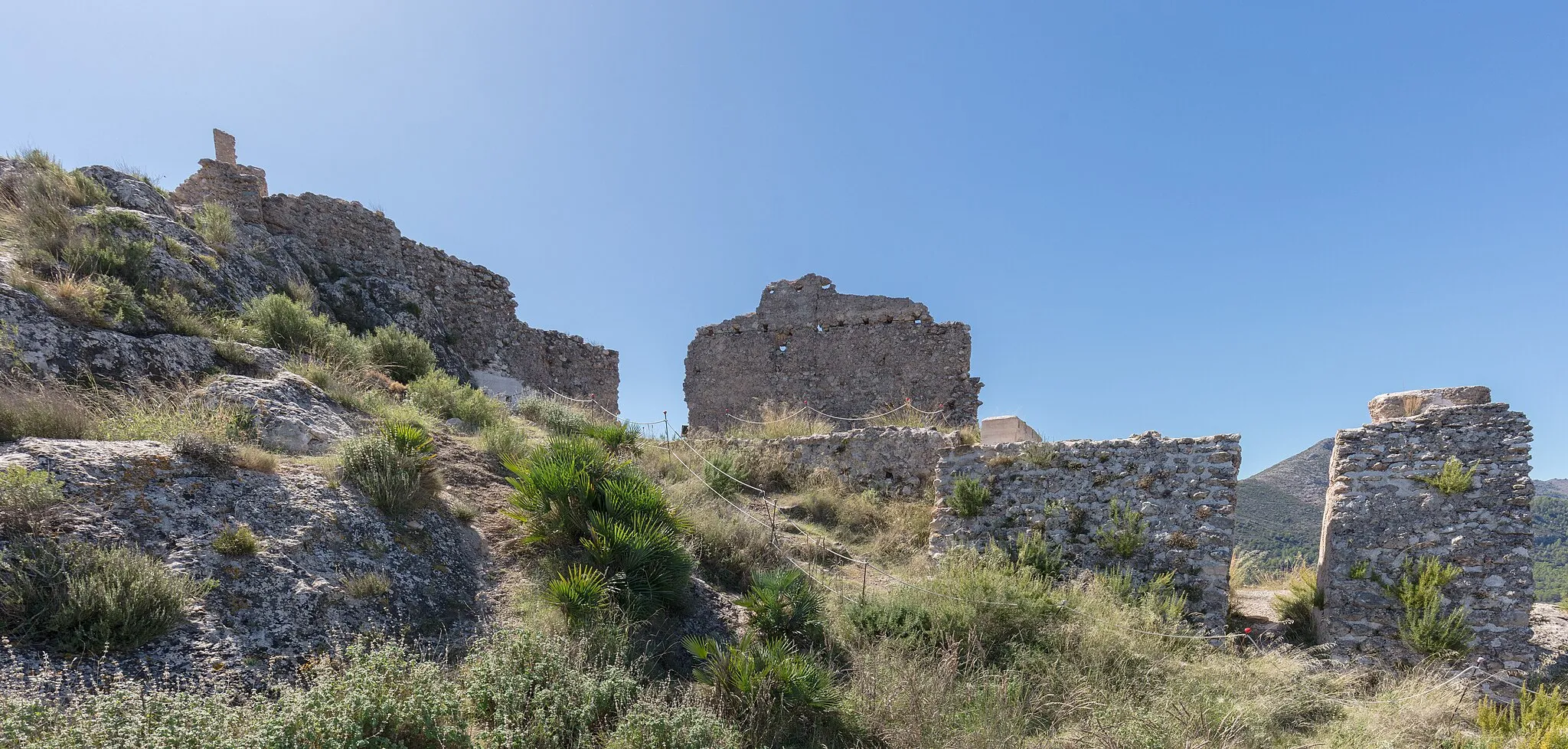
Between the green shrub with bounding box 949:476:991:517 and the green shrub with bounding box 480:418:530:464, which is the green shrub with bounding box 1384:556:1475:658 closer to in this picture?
the green shrub with bounding box 949:476:991:517

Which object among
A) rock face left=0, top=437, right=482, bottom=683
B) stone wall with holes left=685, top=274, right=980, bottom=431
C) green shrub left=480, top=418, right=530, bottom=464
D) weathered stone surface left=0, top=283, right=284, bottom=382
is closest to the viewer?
rock face left=0, top=437, right=482, bottom=683

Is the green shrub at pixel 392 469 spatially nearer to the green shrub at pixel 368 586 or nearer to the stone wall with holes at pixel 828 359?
the green shrub at pixel 368 586

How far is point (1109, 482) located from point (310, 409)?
902 centimetres

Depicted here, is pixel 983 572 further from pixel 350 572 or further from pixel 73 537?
pixel 73 537

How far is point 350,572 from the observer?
182 inches

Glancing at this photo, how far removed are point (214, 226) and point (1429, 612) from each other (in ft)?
52.4

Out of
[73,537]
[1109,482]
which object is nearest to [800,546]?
[1109,482]

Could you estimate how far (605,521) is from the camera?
552cm

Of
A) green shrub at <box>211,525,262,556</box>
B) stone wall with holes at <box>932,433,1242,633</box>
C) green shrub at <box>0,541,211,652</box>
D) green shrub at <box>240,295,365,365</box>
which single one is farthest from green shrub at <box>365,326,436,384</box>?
stone wall with holes at <box>932,433,1242,633</box>

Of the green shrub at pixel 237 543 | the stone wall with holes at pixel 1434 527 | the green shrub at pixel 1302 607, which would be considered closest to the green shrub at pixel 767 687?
the green shrub at pixel 237 543

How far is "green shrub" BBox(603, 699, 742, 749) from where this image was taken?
12.3ft

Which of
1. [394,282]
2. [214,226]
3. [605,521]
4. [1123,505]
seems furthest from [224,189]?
[1123,505]

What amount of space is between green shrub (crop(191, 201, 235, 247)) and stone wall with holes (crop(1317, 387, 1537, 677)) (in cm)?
1515

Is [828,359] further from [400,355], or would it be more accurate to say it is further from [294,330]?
[294,330]
